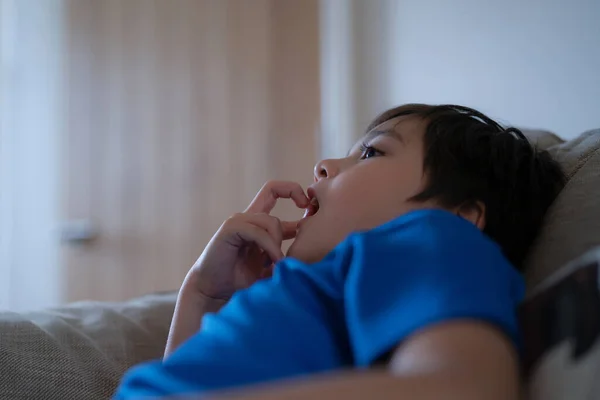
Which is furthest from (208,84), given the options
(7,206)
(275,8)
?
(7,206)

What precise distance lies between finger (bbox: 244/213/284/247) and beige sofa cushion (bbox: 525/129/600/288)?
0.34m

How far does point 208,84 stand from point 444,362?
2.24 metres

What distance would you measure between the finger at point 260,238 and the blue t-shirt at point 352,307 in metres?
0.14

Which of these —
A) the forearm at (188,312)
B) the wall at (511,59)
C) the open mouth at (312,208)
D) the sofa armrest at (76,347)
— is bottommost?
the sofa armrest at (76,347)

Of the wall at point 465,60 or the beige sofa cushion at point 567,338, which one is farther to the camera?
the wall at point 465,60

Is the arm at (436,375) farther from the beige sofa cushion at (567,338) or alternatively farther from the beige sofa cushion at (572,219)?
the beige sofa cushion at (572,219)

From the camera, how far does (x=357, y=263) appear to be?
590 millimetres

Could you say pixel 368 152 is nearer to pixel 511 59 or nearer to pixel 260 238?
pixel 260 238

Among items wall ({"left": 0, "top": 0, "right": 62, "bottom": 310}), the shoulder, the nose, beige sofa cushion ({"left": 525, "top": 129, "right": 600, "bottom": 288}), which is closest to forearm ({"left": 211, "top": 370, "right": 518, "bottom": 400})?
the shoulder

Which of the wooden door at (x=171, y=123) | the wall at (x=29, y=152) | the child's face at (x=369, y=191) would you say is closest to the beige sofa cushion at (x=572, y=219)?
the child's face at (x=369, y=191)

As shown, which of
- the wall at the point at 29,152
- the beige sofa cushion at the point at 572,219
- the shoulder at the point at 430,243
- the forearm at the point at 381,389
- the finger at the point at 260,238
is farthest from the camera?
the wall at the point at 29,152

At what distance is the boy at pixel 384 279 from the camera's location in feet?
1.59

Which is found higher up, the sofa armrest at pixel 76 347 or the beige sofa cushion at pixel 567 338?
the beige sofa cushion at pixel 567 338

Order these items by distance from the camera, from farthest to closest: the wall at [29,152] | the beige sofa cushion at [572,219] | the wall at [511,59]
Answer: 1. the wall at [29,152]
2. the wall at [511,59]
3. the beige sofa cushion at [572,219]
